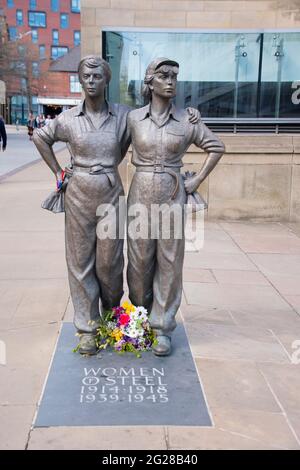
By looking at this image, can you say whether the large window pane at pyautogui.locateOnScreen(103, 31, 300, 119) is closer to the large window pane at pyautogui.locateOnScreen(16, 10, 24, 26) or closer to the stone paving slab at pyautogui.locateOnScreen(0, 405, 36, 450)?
the stone paving slab at pyautogui.locateOnScreen(0, 405, 36, 450)

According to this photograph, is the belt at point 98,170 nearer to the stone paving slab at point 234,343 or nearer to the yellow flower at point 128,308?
the yellow flower at point 128,308

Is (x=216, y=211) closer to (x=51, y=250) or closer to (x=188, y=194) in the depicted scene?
(x=51, y=250)

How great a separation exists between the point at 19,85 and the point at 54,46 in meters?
19.9

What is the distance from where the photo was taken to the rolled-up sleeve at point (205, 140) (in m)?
4.17

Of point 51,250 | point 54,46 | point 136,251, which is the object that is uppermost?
point 54,46

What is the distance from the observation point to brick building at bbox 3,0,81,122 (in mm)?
74188

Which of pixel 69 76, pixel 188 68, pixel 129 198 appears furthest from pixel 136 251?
pixel 69 76

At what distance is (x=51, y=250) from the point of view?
26.9 feet

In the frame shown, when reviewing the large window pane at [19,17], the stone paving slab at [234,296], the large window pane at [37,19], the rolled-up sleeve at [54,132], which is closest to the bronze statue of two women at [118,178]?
the rolled-up sleeve at [54,132]

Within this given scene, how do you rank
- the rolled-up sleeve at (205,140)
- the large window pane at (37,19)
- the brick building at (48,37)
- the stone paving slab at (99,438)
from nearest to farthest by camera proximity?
the stone paving slab at (99,438) < the rolled-up sleeve at (205,140) < the brick building at (48,37) < the large window pane at (37,19)

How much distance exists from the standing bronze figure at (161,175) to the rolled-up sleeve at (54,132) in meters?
0.51

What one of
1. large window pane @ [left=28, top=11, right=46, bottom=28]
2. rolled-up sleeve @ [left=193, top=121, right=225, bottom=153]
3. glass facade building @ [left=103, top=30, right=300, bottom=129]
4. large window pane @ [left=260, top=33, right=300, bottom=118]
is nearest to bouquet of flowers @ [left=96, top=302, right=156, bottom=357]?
rolled-up sleeve @ [left=193, top=121, right=225, bottom=153]
